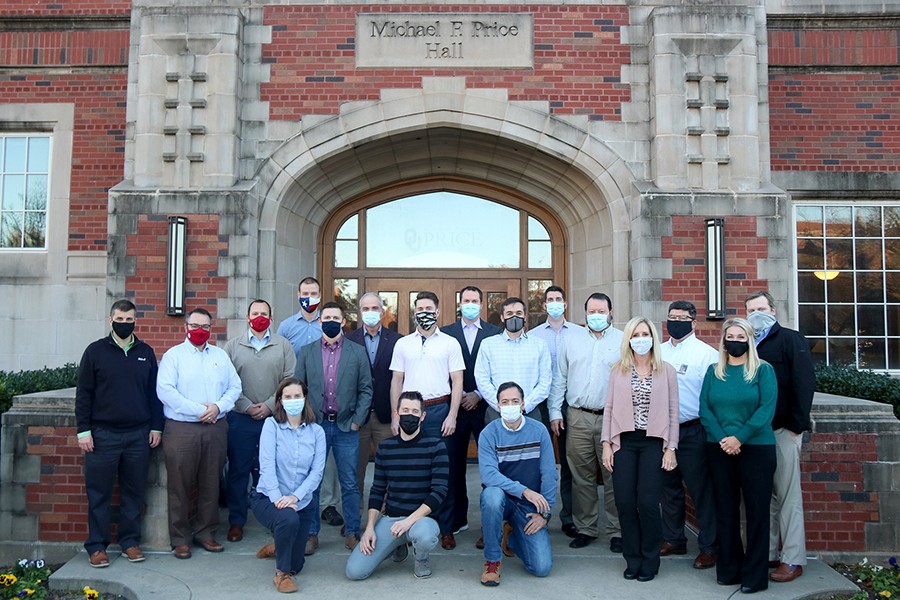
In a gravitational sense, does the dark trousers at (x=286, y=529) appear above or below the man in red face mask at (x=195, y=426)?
below

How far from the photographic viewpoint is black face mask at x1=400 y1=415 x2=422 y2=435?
17.3 feet

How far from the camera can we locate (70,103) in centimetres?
953

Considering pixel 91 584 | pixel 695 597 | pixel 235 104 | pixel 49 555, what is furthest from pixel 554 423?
pixel 235 104

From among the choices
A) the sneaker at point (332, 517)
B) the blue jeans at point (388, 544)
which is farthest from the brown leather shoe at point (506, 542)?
the sneaker at point (332, 517)

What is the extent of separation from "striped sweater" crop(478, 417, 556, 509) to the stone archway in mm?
3346

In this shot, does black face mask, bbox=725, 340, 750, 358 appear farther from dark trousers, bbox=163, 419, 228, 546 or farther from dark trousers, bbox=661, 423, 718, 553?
dark trousers, bbox=163, 419, 228, 546

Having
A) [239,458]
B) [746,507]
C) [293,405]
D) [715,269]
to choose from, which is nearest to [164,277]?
[239,458]

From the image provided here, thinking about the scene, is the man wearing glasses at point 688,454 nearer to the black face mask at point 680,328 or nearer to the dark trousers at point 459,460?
the black face mask at point 680,328

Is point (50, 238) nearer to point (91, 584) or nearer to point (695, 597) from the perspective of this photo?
point (91, 584)

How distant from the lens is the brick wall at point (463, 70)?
8.47 meters

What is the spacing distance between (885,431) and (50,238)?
9.10 meters

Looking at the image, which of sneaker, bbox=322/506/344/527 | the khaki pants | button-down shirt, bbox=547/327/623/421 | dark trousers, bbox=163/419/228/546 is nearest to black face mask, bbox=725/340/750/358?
button-down shirt, bbox=547/327/623/421

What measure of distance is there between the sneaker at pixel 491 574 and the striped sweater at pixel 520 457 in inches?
18.4

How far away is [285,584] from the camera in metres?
5.05
